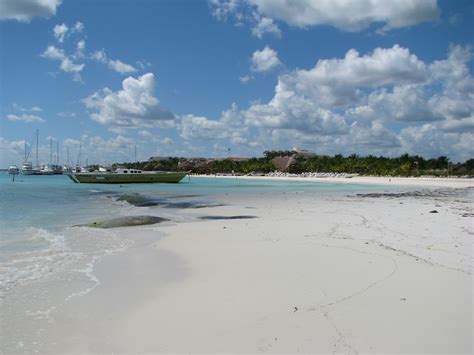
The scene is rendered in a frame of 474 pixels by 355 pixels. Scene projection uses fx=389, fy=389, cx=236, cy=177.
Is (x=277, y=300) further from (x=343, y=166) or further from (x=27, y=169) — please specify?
(x=27, y=169)

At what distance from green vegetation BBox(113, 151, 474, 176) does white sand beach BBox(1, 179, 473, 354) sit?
298 feet

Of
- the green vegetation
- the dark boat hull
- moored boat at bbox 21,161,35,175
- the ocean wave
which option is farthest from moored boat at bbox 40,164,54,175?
the ocean wave

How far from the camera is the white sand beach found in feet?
16.0

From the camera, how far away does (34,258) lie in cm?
984

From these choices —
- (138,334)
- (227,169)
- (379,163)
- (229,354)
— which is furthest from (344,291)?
(227,169)

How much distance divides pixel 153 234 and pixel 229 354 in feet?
31.0

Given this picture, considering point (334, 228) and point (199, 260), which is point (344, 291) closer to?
point (199, 260)

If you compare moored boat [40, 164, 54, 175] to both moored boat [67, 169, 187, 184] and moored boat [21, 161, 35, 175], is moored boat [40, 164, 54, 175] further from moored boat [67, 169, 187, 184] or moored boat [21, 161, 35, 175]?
moored boat [67, 169, 187, 184]

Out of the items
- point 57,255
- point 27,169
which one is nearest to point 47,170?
point 27,169

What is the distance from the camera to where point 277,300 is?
6254mm

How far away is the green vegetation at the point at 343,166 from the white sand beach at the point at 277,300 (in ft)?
298

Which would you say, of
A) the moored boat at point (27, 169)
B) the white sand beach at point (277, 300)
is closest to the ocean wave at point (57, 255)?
the white sand beach at point (277, 300)

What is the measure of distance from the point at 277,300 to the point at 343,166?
4774 inches

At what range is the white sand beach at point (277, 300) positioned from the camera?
16.0ft
